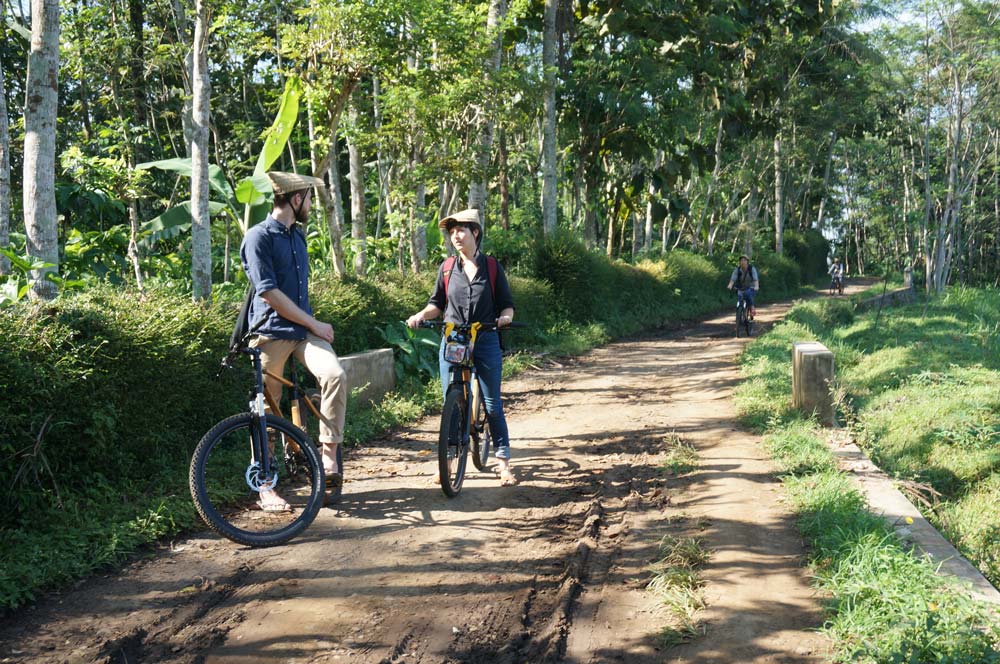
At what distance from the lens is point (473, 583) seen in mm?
4285

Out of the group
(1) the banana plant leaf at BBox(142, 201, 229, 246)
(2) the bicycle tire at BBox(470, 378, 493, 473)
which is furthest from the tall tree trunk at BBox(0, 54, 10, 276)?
(2) the bicycle tire at BBox(470, 378, 493, 473)

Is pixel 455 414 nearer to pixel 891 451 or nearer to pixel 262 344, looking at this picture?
pixel 262 344

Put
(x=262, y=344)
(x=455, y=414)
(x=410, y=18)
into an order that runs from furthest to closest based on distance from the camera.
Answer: (x=410, y=18), (x=455, y=414), (x=262, y=344)

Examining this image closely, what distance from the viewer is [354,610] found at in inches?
154

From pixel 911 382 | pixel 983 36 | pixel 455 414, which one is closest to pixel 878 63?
pixel 983 36

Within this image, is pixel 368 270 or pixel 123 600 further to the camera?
pixel 368 270

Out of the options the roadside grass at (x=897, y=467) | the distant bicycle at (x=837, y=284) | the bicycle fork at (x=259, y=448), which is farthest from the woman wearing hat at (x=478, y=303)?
the distant bicycle at (x=837, y=284)

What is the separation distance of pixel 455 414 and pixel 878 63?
99.6ft

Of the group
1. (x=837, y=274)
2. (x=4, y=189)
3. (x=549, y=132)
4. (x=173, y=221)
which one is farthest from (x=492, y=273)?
(x=837, y=274)

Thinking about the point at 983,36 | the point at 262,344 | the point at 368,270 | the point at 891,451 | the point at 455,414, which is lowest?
the point at 891,451

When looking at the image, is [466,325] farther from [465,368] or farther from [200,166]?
[200,166]

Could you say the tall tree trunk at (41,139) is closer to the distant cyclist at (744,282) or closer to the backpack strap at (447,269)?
the backpack strap at (447,269)

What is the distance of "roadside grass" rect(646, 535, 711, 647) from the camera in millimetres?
3705

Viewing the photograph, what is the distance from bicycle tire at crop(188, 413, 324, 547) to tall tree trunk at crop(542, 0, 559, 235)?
12.1 m
